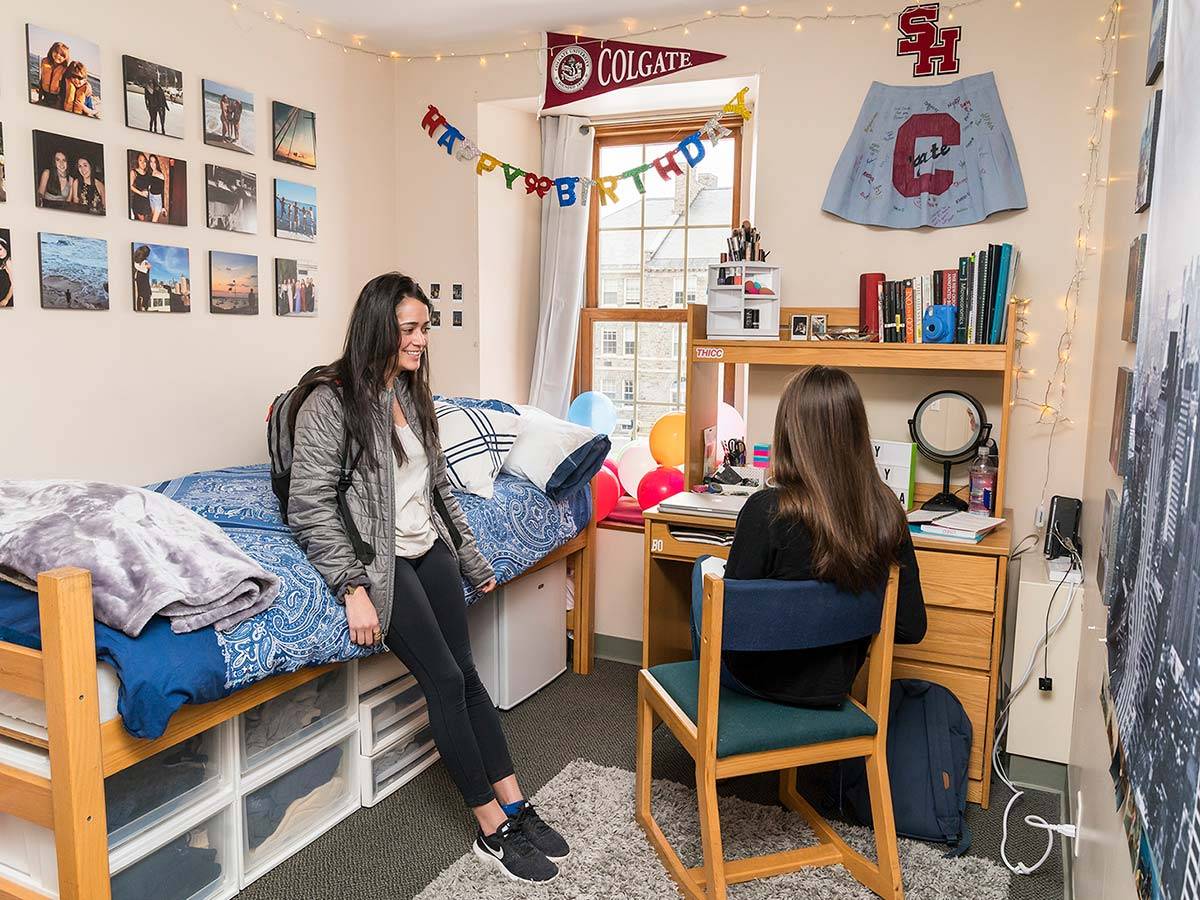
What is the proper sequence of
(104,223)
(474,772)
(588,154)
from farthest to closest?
(588,154) < (104,223) < (474,772)

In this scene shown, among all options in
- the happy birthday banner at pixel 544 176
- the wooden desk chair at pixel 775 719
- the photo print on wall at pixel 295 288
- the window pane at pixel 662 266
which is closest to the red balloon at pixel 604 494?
the window pane at pixel 662 266

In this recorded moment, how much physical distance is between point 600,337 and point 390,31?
1.49 metres

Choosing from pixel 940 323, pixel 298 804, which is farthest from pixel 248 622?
pixel 940 323

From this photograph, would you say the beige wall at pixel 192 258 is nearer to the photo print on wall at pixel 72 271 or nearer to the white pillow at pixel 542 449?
the photo print on wall at pixel 72 271

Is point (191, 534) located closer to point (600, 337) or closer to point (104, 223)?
point (104, 223)

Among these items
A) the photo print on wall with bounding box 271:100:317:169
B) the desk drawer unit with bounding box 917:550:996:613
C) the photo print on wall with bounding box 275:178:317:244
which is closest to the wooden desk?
the desk drawer unit with bounding box 917:550:996:613

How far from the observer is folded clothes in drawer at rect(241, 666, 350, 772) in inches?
84.7

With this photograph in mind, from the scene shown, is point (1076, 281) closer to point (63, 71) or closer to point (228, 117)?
point (228, 117)

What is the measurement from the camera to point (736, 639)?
188 cm

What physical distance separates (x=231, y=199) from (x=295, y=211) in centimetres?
31

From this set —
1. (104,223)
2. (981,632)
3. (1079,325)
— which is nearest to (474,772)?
(981,632)

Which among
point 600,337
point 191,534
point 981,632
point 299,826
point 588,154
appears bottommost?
point 299,826

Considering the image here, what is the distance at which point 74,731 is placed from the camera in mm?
1615

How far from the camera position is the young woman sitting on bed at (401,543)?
216cm
